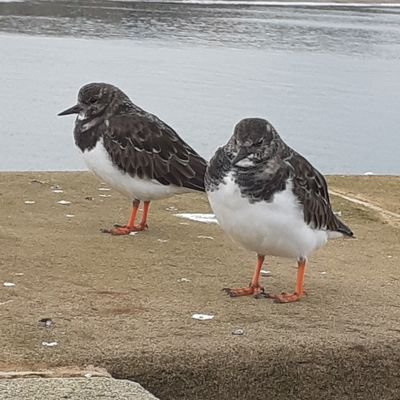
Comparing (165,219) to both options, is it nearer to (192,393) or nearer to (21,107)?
(192,393)

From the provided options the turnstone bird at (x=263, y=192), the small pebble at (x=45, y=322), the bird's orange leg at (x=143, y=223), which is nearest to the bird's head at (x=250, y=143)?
the turnstone bird at (x=263, y=192)

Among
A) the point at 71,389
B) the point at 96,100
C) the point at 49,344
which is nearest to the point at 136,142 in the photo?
the point at 96,100

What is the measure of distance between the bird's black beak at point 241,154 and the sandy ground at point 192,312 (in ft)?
1.73

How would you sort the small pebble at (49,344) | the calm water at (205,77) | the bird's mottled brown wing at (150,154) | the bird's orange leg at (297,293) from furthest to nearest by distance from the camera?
the calm water at (205,77) → the bird's mottled brown wing at (150,154) → the bird's orange leg at (297,293) → the small pebble at (49,344)

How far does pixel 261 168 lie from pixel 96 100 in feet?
5.24

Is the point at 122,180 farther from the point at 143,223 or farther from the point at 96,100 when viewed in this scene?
the point at 96,100

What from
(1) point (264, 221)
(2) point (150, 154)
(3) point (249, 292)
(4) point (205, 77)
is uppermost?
(1) point (264, 221)

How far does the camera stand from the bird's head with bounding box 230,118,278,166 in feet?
11.0

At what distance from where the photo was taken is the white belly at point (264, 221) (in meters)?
3.37

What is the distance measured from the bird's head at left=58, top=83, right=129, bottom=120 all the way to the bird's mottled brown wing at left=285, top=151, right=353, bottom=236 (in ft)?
4.61

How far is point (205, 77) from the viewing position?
1164cm

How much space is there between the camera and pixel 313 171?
143 inches

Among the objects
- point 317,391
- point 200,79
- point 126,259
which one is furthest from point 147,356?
point 200,79

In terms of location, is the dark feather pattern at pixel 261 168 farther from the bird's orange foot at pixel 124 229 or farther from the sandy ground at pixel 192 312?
the bird's orange foot at pixel 124 229
